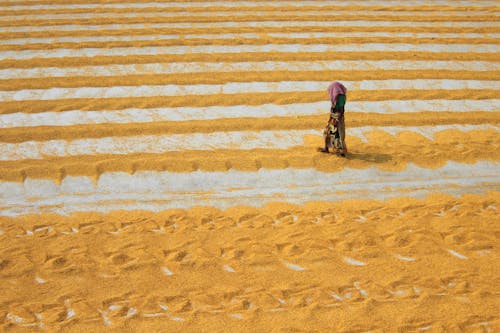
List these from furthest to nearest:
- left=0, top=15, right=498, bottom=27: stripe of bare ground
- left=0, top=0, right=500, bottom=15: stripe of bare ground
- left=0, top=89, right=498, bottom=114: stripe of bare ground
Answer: left=0, top=0, right=500, bottom=15: stripe of bare ground → left=0, top=15, right=498, bottom=27: stripe of bare ground → left=0, top=89, right=498, bottom=114: stripe of bare ground

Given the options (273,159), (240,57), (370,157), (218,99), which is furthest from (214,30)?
(370,157)

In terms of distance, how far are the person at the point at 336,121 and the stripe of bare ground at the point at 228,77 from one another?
2.24 metres

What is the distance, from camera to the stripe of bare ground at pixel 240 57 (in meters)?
8.82

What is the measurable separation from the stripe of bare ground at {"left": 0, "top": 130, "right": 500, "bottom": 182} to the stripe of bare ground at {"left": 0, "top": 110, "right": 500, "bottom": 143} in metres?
0.49

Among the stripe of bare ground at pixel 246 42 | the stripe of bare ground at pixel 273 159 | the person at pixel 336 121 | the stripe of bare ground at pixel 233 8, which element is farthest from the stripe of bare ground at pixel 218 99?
the stripe of bare ground at pixel 233 8

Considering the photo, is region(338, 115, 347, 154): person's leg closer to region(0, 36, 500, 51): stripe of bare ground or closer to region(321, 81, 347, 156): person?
region(321, 81, 347, 156): person

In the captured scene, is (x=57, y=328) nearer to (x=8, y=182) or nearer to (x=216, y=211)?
(x=216, y=211)

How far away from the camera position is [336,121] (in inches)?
253

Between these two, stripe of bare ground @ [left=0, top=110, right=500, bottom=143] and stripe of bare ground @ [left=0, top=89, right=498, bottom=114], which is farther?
stripe of bare ground @ [left=0, top=89, right=498, bottom=114]

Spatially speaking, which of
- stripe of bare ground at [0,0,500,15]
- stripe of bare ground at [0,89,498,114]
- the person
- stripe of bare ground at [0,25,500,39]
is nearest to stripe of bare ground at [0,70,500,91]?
stripe of bare ground at [0,89,498,114]

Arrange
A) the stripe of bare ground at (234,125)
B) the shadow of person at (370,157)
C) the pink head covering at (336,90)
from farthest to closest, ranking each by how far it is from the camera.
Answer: the stripe of bare ground at (234,125) < the shadow of person at (370,157) < the pink head covering at (336,90)

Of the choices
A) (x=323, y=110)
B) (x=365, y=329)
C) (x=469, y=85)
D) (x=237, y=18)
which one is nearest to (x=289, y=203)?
(x=365, y=329)

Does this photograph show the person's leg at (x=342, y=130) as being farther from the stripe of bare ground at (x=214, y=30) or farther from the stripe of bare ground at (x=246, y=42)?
the stripe of bare ground at (x=214, y=30)

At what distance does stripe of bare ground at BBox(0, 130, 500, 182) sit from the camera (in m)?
6.23
